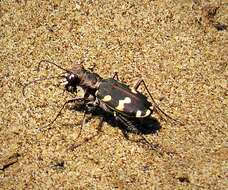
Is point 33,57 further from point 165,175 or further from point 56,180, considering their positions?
point 165,175

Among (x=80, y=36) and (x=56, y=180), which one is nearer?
(x=56, y=180)

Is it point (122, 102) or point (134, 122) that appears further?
point (134, 122)

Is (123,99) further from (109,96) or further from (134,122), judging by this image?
(134,122)

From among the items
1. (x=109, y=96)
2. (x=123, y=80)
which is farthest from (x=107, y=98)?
(x=123, y=80)

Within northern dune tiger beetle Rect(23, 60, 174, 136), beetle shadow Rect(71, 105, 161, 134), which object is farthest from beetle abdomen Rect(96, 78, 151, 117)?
beetle shadow Rect(71, 105, 161, 134)

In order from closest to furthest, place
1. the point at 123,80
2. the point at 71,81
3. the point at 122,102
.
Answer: the point at 122,102 → the point at 71,81 → the point at 123,80

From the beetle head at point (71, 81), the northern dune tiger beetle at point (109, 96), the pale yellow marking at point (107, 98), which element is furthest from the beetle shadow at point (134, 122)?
the pale yellow marking at point (107, 98)

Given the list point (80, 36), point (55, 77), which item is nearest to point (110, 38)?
point (80, 36)
